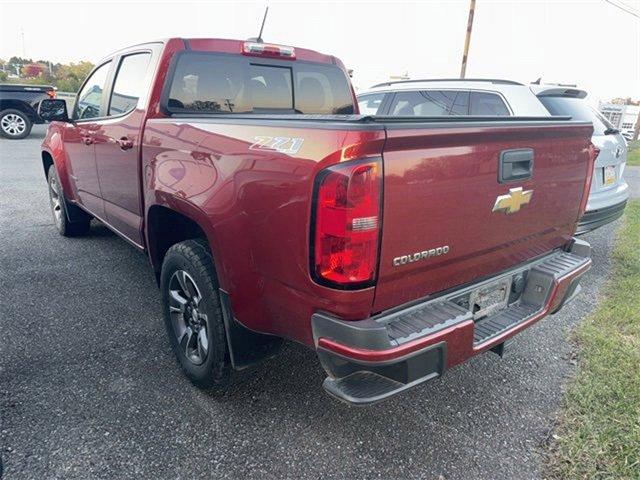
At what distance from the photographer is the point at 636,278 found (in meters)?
4.31

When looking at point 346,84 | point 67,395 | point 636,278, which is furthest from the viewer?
point 636,278

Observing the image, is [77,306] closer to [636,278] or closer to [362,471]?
[362,471]

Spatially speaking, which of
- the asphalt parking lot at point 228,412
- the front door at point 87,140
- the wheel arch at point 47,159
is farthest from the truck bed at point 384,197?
the wheel arch at point 47,159

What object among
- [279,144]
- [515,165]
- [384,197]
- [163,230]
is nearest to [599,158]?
[515,165]

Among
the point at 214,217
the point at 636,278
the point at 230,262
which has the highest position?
the point at 214,217

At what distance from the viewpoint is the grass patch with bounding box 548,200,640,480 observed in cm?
214

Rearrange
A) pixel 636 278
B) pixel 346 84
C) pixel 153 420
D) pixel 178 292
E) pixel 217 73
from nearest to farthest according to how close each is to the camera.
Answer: pixel 153 420 → pixel 178 292 → pixel 217 73 → pixel 346 84 → pixel 636 278

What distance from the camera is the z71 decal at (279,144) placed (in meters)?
1.79

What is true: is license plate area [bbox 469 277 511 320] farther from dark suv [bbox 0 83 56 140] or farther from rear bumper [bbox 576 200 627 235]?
dark suv [bbox 0 83 56 140]

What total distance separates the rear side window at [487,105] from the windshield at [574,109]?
1.21 feet

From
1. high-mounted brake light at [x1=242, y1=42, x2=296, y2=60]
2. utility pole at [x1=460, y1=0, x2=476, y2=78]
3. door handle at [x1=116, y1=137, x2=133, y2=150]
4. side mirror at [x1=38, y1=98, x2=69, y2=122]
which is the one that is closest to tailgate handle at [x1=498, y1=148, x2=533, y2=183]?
high-mounted brake light at [x1=242, y1=42, x2=296, y2=60]

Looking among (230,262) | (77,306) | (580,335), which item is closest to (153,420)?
(230,262)

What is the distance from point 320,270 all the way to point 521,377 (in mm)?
1816

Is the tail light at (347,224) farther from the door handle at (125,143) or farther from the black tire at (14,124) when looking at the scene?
the black tire at (14,124)
